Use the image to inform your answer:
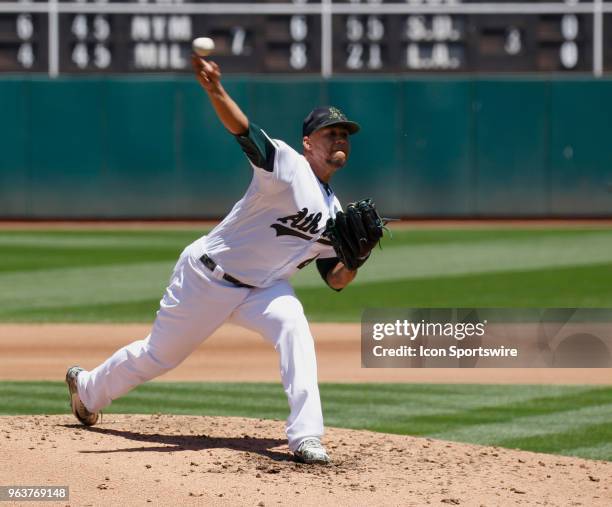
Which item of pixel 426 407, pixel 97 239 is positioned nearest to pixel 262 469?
pixel 426 407

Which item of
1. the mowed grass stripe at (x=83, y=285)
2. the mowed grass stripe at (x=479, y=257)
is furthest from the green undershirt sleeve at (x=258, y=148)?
the mowed grass stripe at (x=479, y=257)

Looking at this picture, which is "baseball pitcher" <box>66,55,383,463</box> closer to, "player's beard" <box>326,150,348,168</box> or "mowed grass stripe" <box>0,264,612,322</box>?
"player's beard" <box>326,150,348,168</box>

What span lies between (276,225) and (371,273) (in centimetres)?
938

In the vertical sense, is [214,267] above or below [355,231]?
below

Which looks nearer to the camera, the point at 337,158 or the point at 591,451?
the point at 337,158

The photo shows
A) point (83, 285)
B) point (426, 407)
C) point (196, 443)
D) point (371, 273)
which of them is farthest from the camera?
point (371, 273)

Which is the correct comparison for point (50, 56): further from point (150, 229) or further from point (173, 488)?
point (173, 488)

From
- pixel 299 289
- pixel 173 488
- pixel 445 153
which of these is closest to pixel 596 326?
pixel 299 289

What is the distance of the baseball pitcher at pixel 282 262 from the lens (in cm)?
511

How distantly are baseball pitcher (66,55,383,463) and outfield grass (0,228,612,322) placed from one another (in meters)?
5.65

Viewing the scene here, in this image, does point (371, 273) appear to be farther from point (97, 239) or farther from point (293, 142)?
Answer: point (293, 142)

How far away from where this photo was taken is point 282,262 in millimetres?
5309

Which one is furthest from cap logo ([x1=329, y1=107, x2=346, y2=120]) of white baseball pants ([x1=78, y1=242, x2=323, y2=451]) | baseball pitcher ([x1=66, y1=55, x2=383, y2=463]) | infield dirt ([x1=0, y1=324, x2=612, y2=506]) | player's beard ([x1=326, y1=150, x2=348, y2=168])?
infield dirt ([x1=0, y1=324, x2=612, y2=506])

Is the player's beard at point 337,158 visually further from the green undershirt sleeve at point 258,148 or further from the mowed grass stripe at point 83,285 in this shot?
the mowed grass stripe at point 83,285
